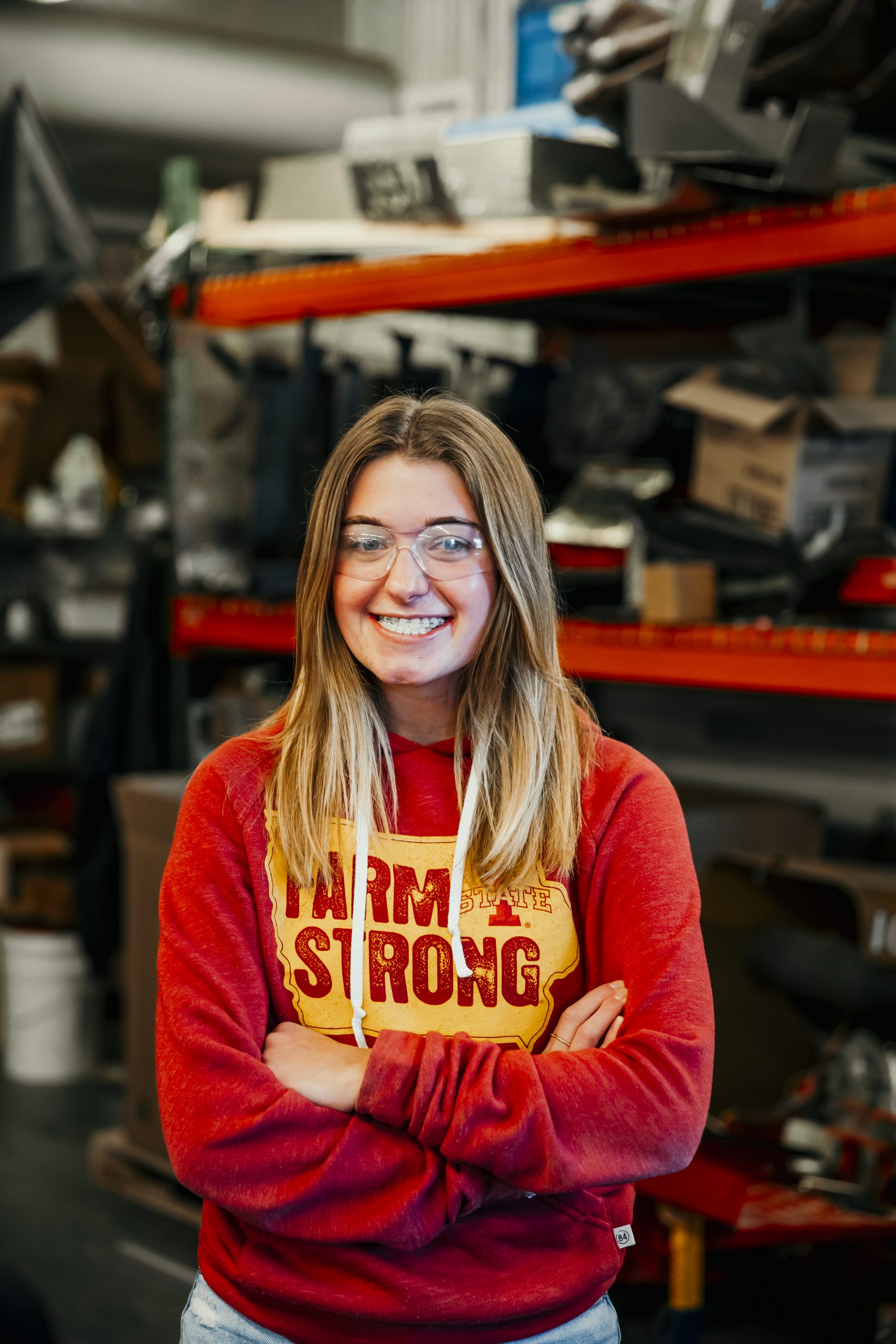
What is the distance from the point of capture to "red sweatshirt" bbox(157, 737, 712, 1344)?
1.31 metres

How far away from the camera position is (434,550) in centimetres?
143

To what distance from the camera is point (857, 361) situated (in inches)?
108

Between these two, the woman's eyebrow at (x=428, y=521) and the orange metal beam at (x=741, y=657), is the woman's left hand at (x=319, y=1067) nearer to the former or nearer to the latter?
the woman's eyebrow at (x=428, y=521)

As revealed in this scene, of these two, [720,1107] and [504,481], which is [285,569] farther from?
[504,481]

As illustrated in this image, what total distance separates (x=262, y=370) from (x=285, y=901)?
7.59 feet

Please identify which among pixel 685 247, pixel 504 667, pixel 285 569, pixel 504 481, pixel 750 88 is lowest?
pixel 285 569

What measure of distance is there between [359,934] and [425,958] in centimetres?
7

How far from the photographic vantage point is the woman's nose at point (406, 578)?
1406 millimetres

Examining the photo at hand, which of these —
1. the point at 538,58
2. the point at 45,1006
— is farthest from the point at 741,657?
the point at 45,1006

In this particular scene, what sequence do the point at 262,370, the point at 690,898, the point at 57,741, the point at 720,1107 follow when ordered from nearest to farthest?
the point at 690,898 < the point at 720,1107 < the point at 262,370 < the point at 57,741

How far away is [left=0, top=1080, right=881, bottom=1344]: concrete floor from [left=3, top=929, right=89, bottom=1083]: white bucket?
50 centimetres

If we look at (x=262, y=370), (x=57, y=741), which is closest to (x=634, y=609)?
(x=262, y=370)

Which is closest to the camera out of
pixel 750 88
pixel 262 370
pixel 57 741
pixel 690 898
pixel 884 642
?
pixel 690 898

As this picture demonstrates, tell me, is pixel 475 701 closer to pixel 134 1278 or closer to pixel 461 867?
pixel 461 867
